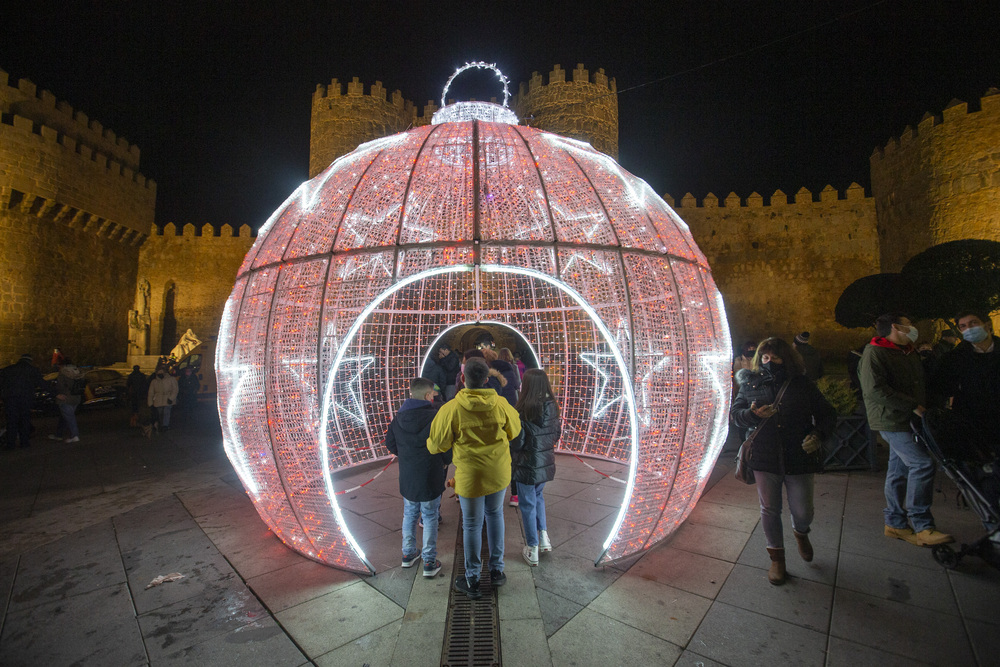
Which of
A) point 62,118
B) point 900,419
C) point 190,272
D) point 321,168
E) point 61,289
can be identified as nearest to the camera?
point 900,419

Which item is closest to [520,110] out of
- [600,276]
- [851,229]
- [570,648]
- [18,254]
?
[851,229]

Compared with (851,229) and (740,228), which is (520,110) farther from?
(851,229)

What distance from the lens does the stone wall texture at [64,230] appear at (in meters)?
14.4

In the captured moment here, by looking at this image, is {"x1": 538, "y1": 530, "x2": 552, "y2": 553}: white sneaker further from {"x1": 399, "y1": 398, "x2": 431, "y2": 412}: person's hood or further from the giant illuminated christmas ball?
{"x1": 399, "y1": 398, "x2": 431, "y2": 412}: person's hood

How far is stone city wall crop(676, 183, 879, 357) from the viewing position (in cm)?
1775

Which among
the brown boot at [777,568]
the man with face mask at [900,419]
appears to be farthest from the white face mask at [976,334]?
the brown boot at [777,568]

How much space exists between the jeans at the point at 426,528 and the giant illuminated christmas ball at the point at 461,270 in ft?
1.08

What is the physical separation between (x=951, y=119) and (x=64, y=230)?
29.2 metres

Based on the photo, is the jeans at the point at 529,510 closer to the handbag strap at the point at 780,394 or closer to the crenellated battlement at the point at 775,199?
the handbag strap at the point at 780,394

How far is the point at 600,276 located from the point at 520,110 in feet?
55.4

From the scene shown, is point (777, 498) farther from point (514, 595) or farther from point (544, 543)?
point (514, 595)

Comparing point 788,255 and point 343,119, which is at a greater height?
point 343,119

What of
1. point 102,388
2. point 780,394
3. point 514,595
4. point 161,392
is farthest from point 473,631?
point 102,388

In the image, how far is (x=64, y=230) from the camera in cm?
1630
